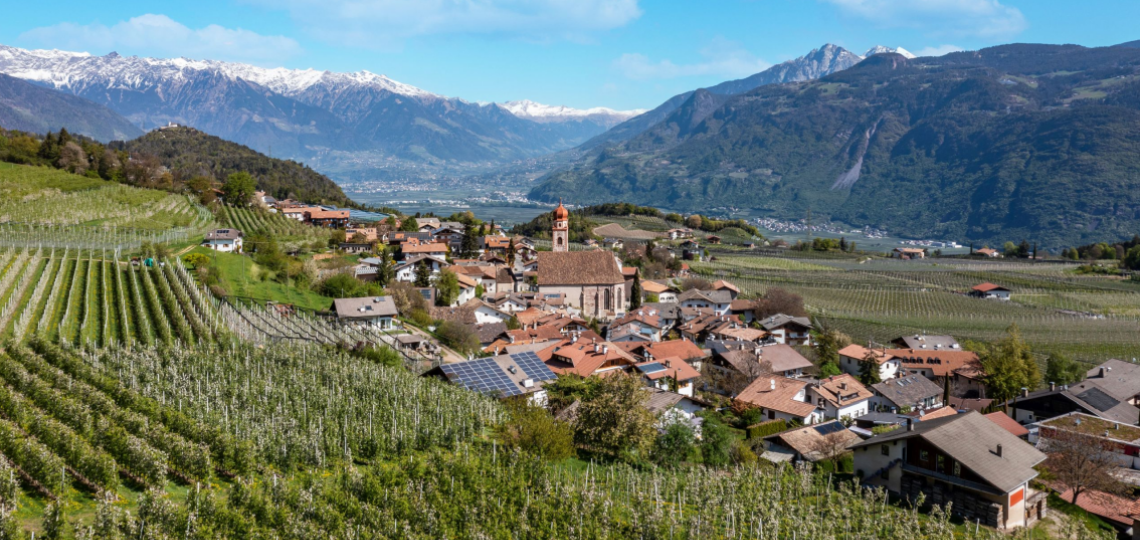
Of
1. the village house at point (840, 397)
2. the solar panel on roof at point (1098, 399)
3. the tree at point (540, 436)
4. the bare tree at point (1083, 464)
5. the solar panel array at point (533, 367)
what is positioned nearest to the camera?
the tree at point (540, 436)

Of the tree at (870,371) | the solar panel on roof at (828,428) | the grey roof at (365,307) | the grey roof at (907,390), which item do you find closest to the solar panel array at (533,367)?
the solar panel on roof at (828,428)

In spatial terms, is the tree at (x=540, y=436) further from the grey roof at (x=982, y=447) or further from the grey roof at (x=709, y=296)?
the grey roof at (x=709, y=296)

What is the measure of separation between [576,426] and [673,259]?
71929 millimetres

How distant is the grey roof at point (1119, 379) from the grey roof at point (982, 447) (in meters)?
19.4

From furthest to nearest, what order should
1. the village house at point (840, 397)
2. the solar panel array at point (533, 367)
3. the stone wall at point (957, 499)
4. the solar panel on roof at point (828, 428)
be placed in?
1. the village house at point (840, 397)
2. the solar panel array at point (533, 367)
3. the solar panel on roof at point (828, 428)
4. the stone wall at point (957, 499)

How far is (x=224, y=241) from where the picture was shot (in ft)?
208

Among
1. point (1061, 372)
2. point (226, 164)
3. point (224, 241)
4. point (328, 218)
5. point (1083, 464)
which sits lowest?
point (1061, 372)

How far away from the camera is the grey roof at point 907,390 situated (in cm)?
4303

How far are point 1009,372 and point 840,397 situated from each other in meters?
11.3

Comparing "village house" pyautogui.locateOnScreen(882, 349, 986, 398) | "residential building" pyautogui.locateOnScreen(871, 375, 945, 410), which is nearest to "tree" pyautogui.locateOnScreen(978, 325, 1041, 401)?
"village house" pyautogui.locateOnScreen(882, 349, 986, 398)

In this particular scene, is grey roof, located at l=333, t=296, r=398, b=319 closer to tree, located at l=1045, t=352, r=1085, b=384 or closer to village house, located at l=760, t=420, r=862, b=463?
village house, located at l=760, t=420, r=862, b=463

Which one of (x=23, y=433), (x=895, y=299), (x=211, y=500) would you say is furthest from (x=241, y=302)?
(x=895, y=299)

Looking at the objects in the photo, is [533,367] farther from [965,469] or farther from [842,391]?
[965,469]

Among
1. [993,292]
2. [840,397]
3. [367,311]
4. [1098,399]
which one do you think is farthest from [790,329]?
[993,292]
